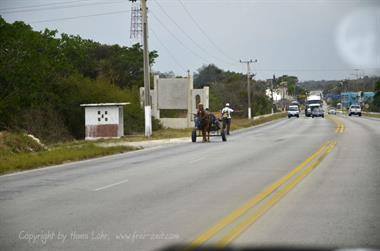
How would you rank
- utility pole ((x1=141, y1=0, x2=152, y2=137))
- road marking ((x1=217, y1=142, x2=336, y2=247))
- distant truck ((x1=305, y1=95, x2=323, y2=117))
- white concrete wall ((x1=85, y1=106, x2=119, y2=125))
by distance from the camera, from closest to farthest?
road marking ((x1=217, y1=142, x2=336, y2=247)), utility pole ((x1=141, y1=0, x2=152, y2=137)), white concrete wall ((x1=85, y1=106, x2=119, y2=125)), distant truck ((x1=305, y1=95, x2=323, y2=117))

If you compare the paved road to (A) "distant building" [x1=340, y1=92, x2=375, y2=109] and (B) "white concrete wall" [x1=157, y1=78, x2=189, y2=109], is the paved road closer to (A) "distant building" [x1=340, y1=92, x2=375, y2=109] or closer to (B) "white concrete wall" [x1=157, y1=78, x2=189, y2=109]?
(B) "white concrete wall" [x1=157, y1=78, x2=189, y2=109]

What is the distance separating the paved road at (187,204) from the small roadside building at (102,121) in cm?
1814

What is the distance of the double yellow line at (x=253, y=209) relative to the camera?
8297mm

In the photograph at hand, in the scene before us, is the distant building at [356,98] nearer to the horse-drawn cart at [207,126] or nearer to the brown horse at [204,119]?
the horse-drawn cart at [207,126]

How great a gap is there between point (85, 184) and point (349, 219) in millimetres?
7354

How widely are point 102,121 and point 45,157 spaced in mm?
15489

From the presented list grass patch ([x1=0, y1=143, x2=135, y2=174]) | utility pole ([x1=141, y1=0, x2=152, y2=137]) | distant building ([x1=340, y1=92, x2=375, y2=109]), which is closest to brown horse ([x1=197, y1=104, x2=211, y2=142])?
grass patch ([x1=0, y1=143, x2=135, y2=174])

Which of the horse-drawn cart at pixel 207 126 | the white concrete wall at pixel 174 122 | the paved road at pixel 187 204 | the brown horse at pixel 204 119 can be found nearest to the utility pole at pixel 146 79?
the horse-drawn cart at pixel 207 126

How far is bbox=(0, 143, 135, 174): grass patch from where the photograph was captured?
68.8 ft

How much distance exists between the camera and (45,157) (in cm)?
2336

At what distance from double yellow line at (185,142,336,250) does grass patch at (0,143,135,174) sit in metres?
9.29

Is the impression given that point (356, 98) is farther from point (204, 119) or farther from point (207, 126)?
point (204, 119)

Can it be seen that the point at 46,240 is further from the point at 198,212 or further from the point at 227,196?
the point at 227,196

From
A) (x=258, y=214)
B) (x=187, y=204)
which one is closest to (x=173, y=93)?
(x=187, y=204)
